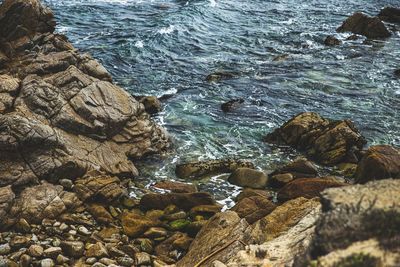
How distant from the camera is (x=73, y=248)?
1146 centimetres

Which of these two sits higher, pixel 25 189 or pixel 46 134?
pixel 46 134

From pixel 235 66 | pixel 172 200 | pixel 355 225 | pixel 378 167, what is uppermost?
pixel 355 225

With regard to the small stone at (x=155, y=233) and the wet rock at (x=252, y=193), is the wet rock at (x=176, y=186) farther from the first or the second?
the small stone at (x=155, y=233)

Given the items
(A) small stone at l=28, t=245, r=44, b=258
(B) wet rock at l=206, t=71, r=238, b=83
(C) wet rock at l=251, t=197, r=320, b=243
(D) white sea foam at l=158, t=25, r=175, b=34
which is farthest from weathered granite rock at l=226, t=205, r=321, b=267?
(D) white sea foam at l=158, t=25, r=175, b=34

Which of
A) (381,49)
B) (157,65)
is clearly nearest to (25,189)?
(157,65)

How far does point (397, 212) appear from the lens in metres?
5.55

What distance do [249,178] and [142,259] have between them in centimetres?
658

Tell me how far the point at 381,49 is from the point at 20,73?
26982 mm

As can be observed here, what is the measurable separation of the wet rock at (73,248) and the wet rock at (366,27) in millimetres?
32705

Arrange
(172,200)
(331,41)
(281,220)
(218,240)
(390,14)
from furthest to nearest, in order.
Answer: (390,14) → (331,41) → (172,200) → (281,220) → (218,240)

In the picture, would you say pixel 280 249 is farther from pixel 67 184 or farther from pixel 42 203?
pixel 67 184

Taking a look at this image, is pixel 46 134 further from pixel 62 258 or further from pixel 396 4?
pixel 396 4

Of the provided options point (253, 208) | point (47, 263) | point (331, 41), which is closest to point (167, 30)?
point (331, 41)

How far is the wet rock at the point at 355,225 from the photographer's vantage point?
544 centimetres
